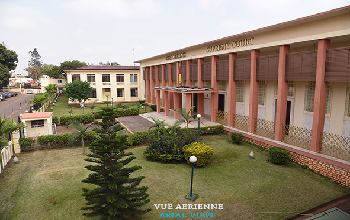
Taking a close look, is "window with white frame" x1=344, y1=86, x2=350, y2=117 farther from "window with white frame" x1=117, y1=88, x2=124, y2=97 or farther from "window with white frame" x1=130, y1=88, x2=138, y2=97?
"window with white frame" x1=117, y1=88, x2=124, y2=97

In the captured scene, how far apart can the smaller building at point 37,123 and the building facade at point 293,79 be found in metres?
11.1

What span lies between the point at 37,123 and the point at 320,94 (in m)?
19.0

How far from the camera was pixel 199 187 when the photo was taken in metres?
10.1

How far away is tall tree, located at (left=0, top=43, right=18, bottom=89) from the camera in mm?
51969

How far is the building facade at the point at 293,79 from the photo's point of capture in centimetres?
1112

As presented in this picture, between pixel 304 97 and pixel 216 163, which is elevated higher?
pixel 304 97

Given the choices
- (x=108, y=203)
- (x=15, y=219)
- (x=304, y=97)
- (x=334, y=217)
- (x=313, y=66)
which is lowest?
(x=15, y=219)

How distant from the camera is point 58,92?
56.4 m

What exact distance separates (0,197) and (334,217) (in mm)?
12169

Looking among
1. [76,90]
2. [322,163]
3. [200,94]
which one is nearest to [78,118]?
[76,90]

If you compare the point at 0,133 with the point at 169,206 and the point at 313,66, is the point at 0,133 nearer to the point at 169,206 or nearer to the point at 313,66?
the point at 169,206

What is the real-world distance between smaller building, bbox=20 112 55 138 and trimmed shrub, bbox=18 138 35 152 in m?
2.23

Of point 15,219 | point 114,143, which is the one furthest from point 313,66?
point 15,219

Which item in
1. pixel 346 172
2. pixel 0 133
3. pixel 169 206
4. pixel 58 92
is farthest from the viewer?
pixel 58 92
